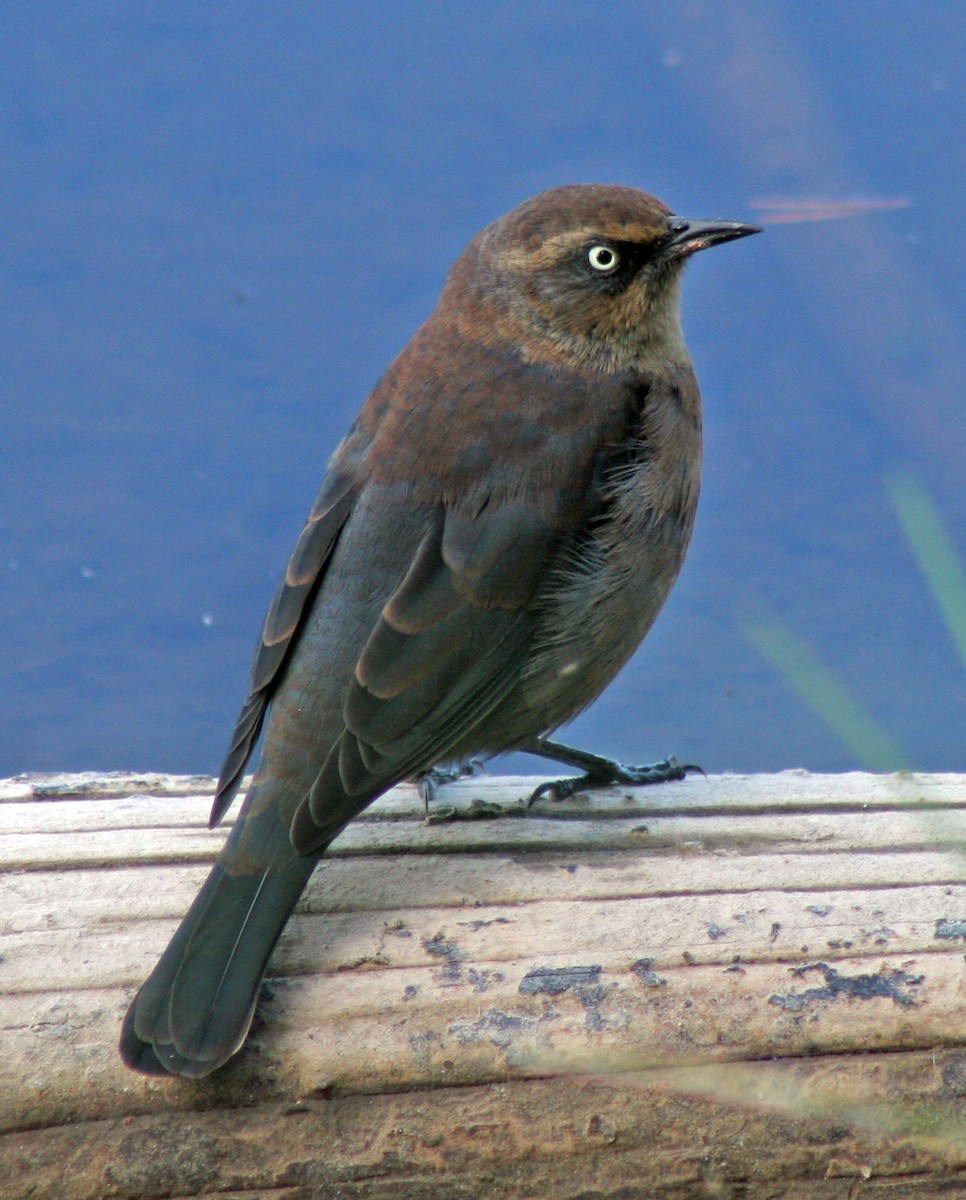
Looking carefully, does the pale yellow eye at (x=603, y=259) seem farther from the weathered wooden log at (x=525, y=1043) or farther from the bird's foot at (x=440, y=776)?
the weathered wooden log at (x=525, y=1043)

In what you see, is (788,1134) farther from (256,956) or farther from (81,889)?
(81,889)

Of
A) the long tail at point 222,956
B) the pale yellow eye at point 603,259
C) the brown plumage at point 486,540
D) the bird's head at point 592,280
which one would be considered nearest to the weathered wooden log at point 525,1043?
the long tail at point 222,956

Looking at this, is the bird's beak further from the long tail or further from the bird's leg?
the long tail

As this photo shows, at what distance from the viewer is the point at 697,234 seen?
396cm

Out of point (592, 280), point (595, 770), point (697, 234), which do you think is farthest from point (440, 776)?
point (697, 234)

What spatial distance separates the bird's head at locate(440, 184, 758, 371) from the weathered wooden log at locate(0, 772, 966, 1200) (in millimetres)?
1570

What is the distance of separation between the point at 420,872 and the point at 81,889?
0.70 metres

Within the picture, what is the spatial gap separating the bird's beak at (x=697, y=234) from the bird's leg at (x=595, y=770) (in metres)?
1.37

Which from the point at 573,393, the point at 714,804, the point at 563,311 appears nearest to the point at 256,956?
the point at 714,804

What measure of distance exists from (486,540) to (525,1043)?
1.29 m

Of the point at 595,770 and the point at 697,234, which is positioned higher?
the point at 697,234

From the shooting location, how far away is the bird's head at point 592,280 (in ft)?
13.0

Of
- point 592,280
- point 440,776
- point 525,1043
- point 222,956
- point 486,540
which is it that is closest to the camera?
point 525,1043

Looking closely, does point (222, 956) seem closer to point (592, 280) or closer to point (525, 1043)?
point (525, 1043)
